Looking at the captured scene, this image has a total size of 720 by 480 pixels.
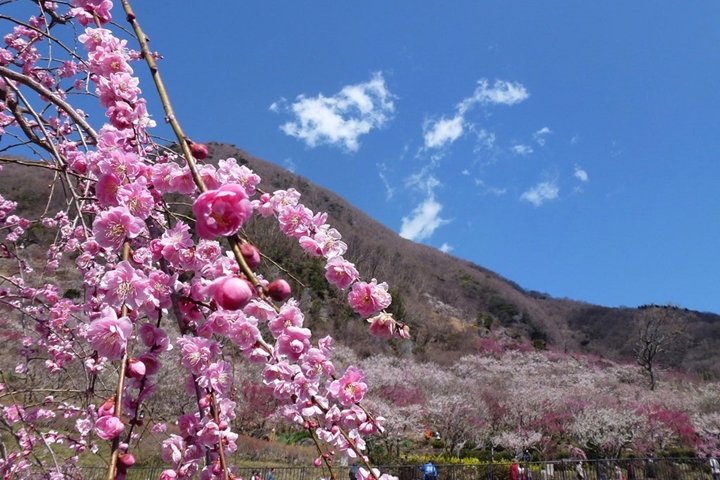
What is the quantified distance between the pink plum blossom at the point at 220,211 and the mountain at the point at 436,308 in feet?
51.8

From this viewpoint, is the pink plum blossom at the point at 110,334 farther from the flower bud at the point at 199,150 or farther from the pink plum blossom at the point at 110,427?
the flower bud at the point at 199,150

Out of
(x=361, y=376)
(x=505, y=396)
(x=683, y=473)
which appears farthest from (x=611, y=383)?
(x=361, y=376)

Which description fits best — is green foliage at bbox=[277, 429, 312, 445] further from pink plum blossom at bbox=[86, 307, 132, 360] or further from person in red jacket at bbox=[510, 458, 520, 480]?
pink plum blossom at bbox=[86, 307, 132, 360]

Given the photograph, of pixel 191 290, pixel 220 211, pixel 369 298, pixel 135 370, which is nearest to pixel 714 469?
pixel 369 298

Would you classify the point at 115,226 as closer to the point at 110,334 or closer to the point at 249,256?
the point at 110,334

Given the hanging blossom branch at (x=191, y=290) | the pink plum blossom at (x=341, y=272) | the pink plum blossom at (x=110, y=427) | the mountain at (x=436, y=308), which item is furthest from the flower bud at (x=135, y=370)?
the mountain at (x=436, y=308)

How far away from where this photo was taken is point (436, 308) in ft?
140

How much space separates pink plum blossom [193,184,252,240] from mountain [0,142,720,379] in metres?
15.8

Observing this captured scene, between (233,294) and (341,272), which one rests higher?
(341,272)

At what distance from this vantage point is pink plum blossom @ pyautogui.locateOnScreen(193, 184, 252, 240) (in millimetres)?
817

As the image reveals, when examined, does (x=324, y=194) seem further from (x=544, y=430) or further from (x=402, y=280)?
(x=544, y=430)

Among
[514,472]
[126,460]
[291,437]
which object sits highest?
[126,460]

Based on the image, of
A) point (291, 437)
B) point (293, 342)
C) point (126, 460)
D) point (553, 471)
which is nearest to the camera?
point (126, 460)

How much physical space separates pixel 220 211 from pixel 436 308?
4311cm
